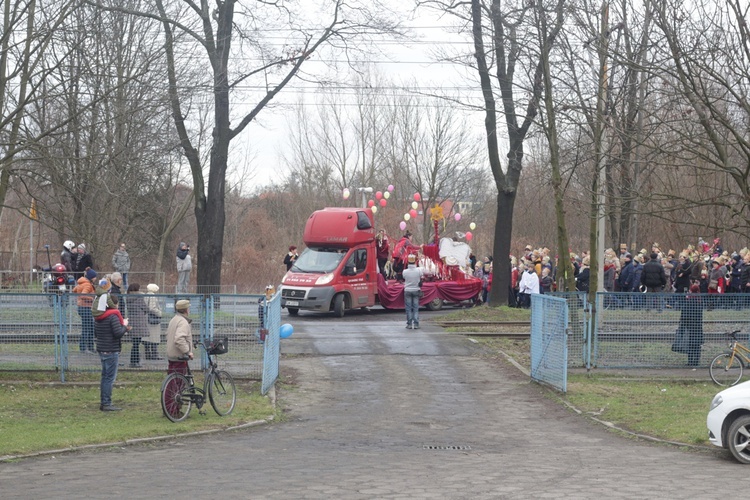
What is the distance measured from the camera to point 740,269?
27.7 m

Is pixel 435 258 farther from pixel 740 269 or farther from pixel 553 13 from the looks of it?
pixel 553 13

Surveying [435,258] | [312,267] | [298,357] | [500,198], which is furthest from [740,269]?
[298,357]

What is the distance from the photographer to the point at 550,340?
56.7 feet

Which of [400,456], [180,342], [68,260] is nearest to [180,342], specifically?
[180,342]

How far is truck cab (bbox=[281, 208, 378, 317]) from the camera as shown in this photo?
28.0 m

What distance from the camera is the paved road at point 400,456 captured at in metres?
9.46

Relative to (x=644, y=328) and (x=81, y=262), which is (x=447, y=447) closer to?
(x=644, y=328)

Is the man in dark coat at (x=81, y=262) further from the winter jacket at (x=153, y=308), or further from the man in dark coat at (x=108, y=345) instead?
the man in dark coat at (x=108, y=345)

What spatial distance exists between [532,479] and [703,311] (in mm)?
9777

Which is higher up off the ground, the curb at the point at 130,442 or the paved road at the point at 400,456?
the paved road at the point at 400,456

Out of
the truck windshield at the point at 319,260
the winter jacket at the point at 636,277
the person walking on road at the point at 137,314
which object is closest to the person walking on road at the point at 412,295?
the truck windshield at the point at 319,260

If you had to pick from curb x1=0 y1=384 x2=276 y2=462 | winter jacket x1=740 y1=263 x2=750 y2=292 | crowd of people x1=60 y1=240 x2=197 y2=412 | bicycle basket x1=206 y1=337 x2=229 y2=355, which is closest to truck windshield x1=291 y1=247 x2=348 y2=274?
crowd of people x1=60 y1=240 x2=197 y2=412

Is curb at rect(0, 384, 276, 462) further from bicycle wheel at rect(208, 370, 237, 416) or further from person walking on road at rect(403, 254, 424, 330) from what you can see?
person walking on road at rect(403, 254, 424, 330)

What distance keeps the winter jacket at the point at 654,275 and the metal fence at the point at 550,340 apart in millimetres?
8976
